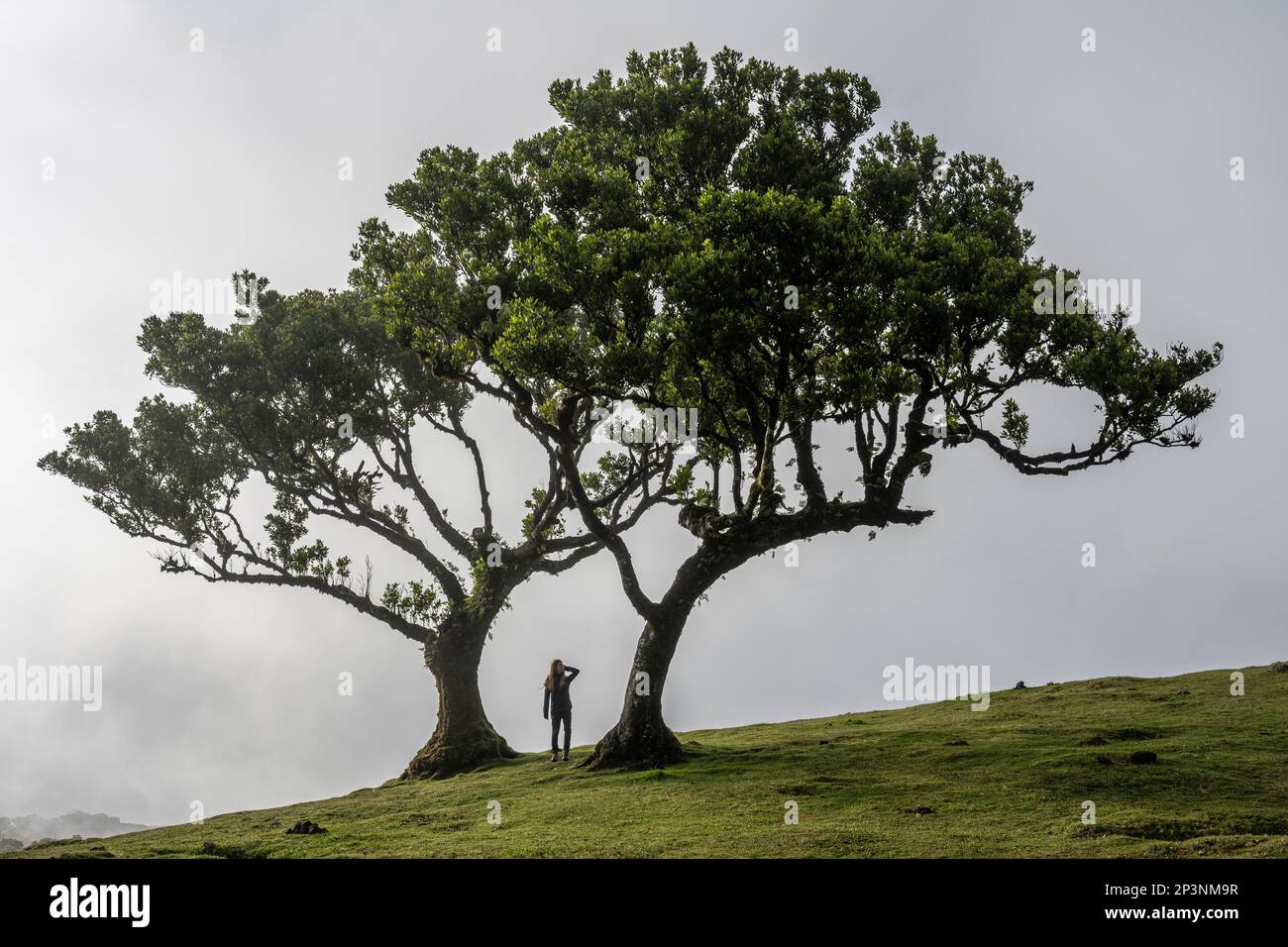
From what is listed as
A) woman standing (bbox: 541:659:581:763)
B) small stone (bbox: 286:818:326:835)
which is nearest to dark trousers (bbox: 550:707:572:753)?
woman standing (bbox: 541:659:581:763)

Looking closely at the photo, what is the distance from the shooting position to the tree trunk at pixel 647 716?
25.6 meters

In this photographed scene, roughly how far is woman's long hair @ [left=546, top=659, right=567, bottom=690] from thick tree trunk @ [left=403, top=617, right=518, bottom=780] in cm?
547

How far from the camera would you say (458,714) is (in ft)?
104

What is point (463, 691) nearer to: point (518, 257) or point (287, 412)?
point (287, 412)

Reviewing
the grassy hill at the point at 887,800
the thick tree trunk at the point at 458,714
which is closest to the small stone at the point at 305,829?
the grassy hill at the point at 887,800

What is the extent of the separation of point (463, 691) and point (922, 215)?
70.0ft

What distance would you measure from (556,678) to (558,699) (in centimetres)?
68

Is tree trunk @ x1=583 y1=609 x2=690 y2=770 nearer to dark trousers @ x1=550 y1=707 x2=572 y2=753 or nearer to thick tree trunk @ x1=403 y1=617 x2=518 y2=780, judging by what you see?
dark trousers @ x1=550 y1=707 x2=572 y2=753

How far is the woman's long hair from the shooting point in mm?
27672

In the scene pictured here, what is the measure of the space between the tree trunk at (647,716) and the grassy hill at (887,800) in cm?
93

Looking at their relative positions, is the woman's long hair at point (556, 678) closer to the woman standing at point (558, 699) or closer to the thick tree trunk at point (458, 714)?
the woman standing at point (558, 699)

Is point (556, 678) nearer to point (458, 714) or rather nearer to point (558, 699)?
point (558, 699)

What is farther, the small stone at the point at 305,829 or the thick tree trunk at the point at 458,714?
the thick tree trunk at the point at 458,714
